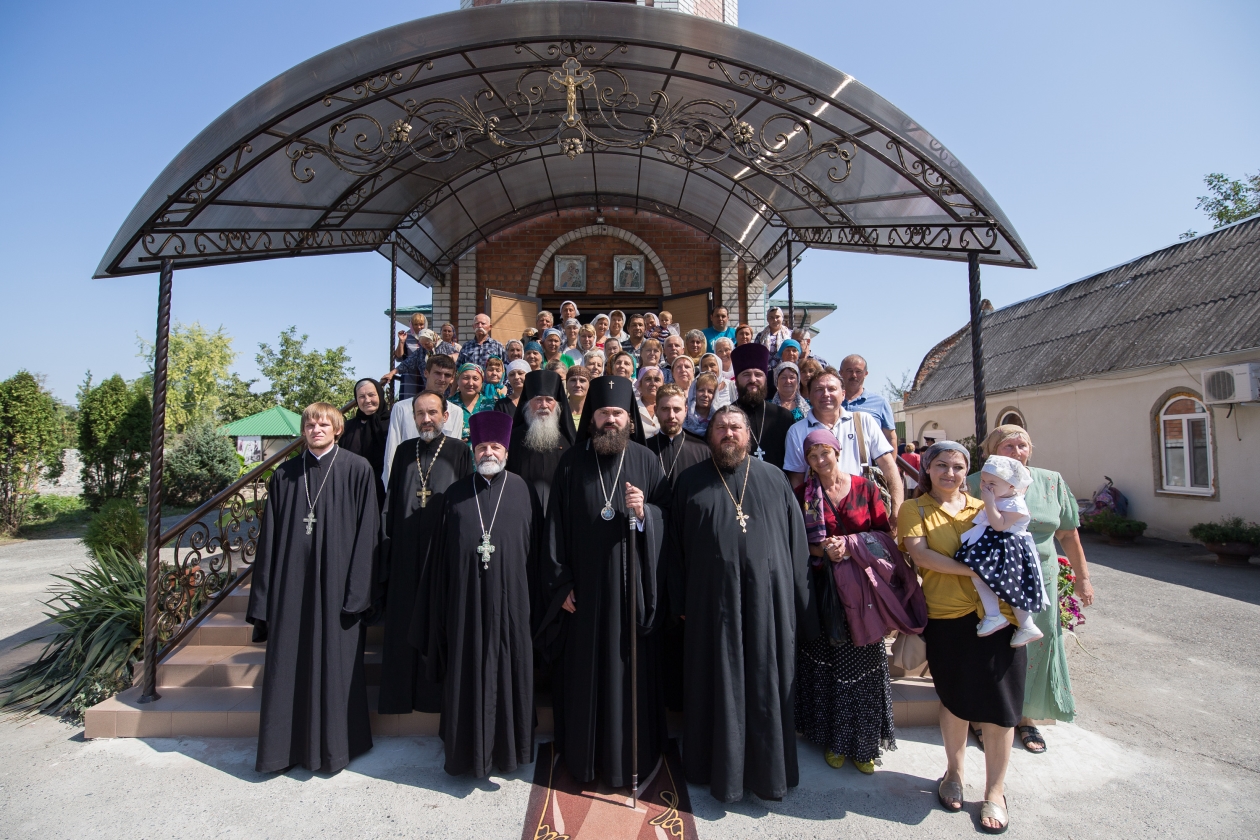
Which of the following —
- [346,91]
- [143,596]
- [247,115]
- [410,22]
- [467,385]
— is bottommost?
[143,596]

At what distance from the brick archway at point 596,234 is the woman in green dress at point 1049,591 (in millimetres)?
7454

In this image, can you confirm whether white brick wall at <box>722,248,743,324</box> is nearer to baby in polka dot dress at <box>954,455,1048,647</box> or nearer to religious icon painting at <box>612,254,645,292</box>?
religious icon painting at <box>612,254,645,292</box>

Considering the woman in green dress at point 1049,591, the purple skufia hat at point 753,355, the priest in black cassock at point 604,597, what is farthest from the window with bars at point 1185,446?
the priest in black cassock at point 604,597

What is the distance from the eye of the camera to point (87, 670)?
4836 mm

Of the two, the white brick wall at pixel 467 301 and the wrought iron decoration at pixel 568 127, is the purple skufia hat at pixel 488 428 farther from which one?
the white brick wall at pixel 467 301

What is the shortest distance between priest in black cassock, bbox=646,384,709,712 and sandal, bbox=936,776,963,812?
4.97 ft

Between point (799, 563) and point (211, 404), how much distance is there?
4338cm

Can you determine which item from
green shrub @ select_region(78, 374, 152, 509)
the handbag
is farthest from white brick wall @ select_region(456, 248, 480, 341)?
green shrub @ select_region(78, 374, 152, 509)

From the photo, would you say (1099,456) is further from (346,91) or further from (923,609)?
(346,91)

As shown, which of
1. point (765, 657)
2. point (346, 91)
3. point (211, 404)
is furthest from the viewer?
point (211, 404)

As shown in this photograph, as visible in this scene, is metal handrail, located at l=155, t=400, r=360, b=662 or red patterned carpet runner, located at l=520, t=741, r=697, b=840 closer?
red patterned carpet runner, located at l=520, t=741, r=697, b=840

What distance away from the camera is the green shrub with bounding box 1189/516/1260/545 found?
10461mm

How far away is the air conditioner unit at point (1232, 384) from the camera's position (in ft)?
37.7

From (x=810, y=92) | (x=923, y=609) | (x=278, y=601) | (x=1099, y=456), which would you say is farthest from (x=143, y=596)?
(x=1099, y=456)
